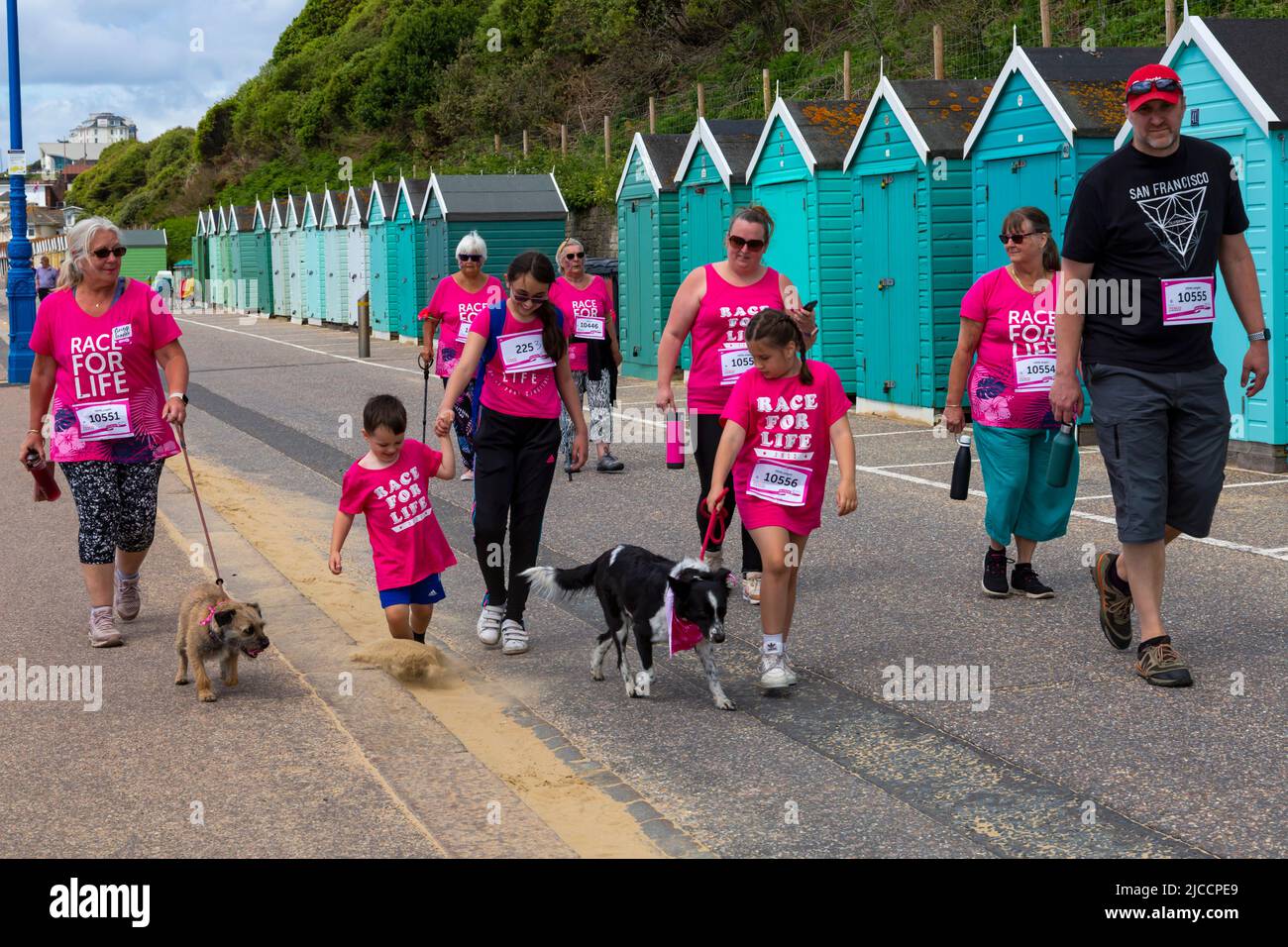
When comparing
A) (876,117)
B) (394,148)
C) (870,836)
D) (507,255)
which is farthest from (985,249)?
(394,148)

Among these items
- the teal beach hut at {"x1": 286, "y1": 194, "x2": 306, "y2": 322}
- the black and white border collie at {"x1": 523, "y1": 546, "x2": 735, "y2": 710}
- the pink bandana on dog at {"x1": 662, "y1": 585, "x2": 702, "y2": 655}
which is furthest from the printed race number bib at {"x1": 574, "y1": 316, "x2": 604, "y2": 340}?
the teal beach hut at {"x1": 286, "y1": 194, "x2": 306, "y2": 322}

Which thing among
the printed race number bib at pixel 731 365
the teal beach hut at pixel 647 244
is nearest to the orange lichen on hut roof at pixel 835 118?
the teal beach hut at pixel 647 244

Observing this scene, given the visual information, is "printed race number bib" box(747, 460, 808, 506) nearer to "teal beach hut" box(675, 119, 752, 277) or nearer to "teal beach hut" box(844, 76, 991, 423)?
"teal beach hut" box(844, 76, 991, 423)

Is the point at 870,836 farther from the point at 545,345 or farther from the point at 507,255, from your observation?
the point at 507,255

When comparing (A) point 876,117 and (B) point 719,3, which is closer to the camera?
(A) point 876,117

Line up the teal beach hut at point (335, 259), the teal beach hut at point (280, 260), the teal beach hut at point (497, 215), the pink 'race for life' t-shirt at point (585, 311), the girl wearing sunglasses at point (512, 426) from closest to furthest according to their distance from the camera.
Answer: the girl wearing sunglasses at point (512, 426)
the pink 'race for life' t-shirt at point (585, 311)
the teal beach hut at point (497, 215)
the teal beach hut at point (335, 259)
the teal beach hut at point (280, 260)

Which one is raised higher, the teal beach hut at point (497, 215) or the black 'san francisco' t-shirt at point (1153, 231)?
the teal beach hut at point (497, 215)

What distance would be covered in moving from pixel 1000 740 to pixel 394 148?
65.4 metres

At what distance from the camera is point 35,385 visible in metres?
7.00

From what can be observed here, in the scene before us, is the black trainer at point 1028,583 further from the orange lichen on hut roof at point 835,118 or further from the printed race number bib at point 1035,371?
the orange lichen on hut roof at point 835,118

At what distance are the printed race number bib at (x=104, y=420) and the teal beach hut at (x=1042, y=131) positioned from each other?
8.77 meters

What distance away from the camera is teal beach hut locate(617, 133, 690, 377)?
22.1 metres

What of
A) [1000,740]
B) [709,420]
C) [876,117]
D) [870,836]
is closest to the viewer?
[870,836]

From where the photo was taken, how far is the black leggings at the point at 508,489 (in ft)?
23.3
